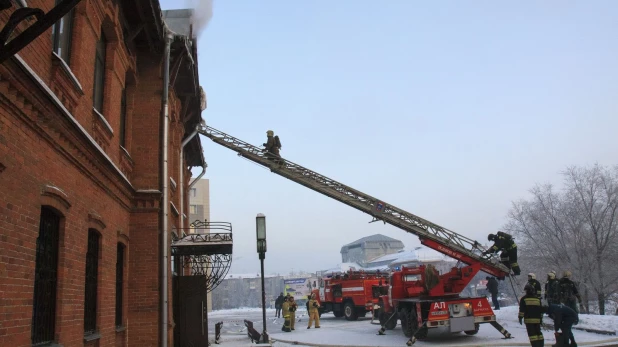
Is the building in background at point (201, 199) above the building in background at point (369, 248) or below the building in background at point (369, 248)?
above

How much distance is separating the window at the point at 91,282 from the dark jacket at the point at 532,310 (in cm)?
816

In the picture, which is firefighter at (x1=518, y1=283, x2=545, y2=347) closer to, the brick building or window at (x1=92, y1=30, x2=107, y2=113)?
the brick building

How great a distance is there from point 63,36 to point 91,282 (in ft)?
11.9

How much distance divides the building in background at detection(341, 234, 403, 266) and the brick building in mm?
119554

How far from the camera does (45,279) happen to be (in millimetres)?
5852

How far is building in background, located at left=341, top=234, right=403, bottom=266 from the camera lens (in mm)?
129625

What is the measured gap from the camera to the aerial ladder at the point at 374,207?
15469mm

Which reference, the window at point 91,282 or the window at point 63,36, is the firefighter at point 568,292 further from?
the window at point 63,36

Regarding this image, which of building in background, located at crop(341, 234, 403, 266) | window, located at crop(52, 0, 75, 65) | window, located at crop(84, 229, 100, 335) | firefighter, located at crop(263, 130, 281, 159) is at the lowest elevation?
window, located at crop(84, 229, 100, 335)

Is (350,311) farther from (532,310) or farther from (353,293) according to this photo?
(532,310)

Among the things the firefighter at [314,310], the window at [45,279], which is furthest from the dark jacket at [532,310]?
the firefighter at [314,310]

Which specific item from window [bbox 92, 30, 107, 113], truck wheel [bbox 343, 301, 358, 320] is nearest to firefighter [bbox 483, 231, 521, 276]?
truck wheel [bbox 343, 301, 358, 320]

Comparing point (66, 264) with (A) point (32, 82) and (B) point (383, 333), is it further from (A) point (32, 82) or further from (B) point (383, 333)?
(B) point (383, 333)

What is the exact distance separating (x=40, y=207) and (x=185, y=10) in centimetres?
869
